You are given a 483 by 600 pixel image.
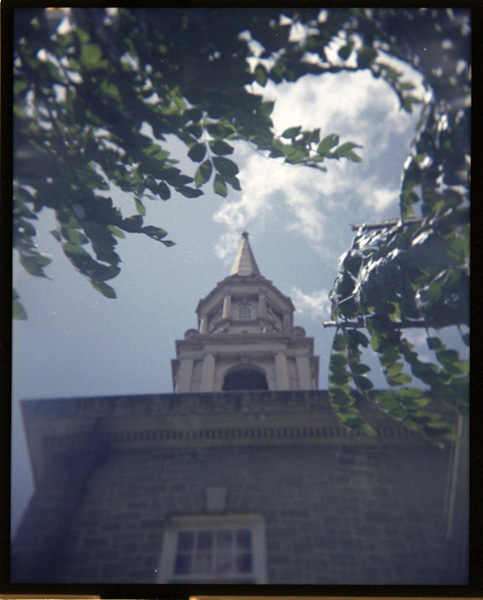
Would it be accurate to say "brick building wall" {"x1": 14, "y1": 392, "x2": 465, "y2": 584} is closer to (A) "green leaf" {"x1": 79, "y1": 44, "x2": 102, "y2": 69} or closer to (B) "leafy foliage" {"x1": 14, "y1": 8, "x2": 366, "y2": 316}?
(B) "leafy foliage" {"x1": 14, "y1": 8, "x2": 366, "y2": 316}

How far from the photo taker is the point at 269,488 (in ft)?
29.6

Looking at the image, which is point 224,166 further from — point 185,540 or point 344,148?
point 185,540

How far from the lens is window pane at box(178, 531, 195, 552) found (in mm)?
6937

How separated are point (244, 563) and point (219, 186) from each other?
3.65 m

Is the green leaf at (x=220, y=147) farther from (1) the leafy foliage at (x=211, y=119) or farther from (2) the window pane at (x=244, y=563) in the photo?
A: (2) the window pane at (x=244, y=563)

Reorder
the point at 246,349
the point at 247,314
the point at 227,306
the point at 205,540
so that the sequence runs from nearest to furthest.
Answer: the point at 205,540 → the point at 246,349 → the point at 227,306 → the point at 247,314

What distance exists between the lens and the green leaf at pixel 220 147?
21.1ft

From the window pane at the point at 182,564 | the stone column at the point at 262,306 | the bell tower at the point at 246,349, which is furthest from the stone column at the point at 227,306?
the window pane at the point at 182,564

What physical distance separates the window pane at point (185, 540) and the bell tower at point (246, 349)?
13638 millimetres

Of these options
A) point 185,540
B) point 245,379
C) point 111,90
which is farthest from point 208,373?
point 111,90

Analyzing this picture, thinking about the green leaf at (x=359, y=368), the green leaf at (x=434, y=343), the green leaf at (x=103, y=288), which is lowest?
the green leaf at (x=359, y=368)

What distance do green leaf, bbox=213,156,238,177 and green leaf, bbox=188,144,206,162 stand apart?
0.14 metres

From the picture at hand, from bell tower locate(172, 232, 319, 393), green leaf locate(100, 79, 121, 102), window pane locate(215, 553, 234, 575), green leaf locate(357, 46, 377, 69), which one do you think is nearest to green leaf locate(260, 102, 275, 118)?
green leaf locate(357, 46, 377, 69)
